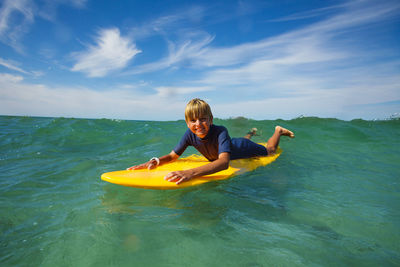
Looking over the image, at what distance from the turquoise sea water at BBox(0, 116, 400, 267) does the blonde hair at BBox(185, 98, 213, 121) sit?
2.97 feet

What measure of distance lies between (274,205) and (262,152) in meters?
1.91

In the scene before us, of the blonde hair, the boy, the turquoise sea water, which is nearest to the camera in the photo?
the turquoise sea water

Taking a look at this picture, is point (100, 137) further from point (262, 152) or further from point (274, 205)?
point (274, 205)

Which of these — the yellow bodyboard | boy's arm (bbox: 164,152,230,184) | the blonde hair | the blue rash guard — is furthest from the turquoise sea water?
the blonde hair

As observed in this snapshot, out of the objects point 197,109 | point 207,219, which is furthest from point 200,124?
point 207,219

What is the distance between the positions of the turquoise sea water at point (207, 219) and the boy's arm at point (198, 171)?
227 mm

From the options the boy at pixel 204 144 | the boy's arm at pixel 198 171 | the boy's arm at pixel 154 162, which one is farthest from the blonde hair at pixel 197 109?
the boy's arm at pixel 154 162

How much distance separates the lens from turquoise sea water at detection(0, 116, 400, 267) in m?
1.46

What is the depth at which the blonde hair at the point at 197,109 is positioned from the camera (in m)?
2.67

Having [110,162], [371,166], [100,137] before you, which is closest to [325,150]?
[371,166]

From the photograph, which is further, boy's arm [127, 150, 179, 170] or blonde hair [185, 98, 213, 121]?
boy's arm [127, 150, 179, 170]

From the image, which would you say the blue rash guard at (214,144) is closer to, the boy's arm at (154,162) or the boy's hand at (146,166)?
the boy's arm at (154,162)

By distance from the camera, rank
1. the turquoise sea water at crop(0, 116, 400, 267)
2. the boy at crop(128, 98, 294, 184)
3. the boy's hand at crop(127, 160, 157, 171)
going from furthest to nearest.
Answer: the boy's hand at crop(127, 160, 157, 171) < the boy at crop(128, 98, 294, 184) < the turquoise sea water at crop(0, 116, 400, 267)

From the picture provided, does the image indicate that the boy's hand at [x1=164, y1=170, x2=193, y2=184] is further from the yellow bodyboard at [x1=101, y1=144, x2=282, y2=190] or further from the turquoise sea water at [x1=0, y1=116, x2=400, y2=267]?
the turquoise sea water at [x1=0, y1=116, x2=400, y2=267]
